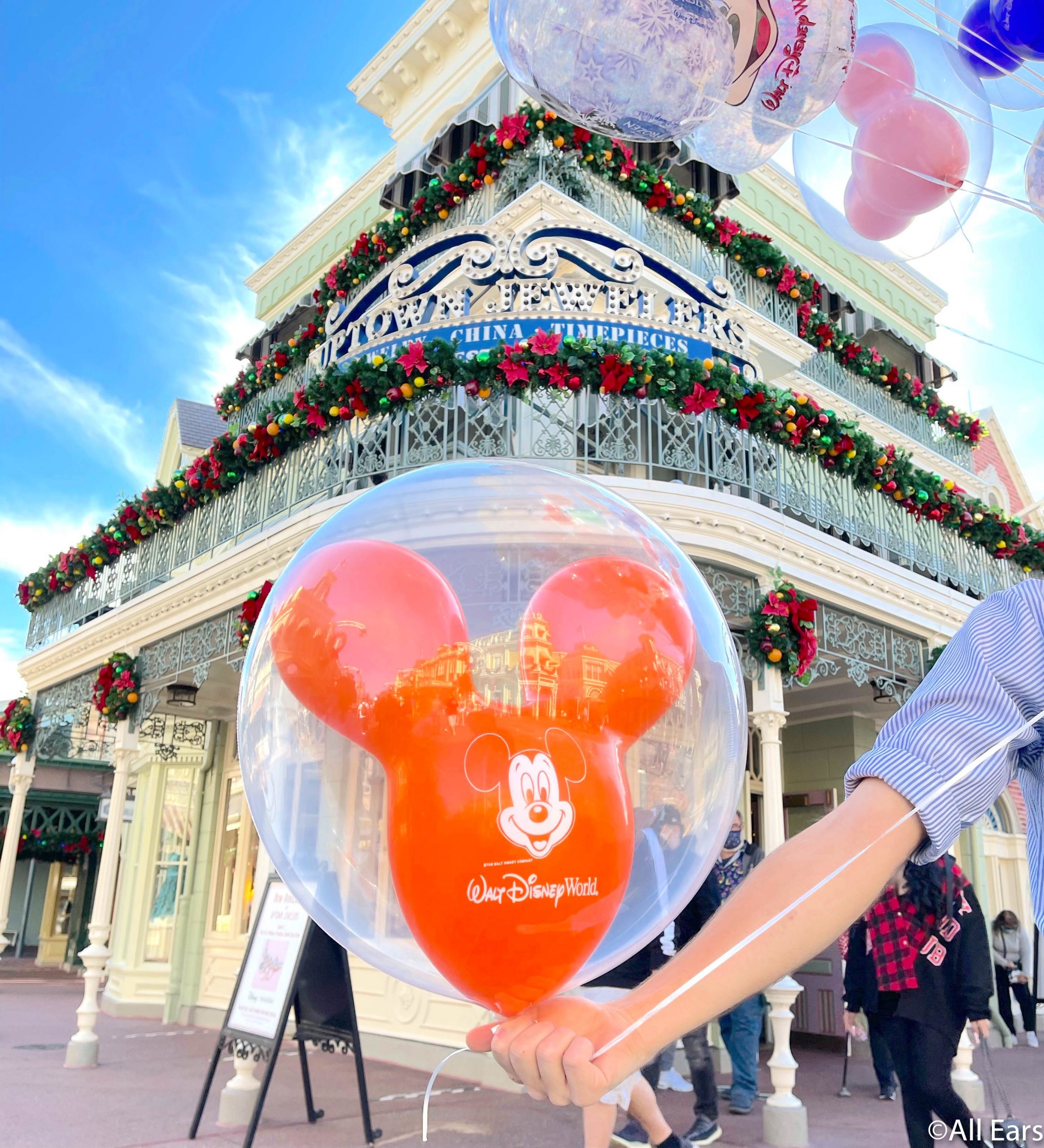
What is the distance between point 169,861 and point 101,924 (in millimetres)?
3792

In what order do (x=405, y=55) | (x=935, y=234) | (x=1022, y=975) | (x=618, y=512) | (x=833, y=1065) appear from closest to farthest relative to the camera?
(x=618, y=512), (x=935, y=234), (x=833, y=1065), (x=1022, y=975), (x=405, y=55)

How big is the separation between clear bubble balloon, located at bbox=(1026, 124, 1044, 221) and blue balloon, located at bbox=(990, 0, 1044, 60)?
9.9 inches

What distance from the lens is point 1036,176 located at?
2883mm

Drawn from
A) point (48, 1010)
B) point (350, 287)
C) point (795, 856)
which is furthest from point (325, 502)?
point (48, 1010)

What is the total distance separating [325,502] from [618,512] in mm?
6001

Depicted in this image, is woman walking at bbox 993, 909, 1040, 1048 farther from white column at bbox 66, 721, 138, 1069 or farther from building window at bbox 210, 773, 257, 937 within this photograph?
white column at bbox 66, 721, 138, 1069

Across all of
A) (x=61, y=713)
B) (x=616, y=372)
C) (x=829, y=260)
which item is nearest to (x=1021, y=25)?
(x=616, y=372)

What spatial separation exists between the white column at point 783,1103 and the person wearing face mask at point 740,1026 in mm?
132

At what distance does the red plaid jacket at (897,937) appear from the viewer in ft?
12.6

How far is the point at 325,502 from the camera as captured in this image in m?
7.23

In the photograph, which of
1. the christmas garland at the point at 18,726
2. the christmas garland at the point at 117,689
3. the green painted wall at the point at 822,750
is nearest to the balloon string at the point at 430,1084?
the christmas garland at the point at 117,689

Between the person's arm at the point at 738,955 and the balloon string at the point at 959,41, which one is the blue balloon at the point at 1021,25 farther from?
the person's arm at the point at 738,955

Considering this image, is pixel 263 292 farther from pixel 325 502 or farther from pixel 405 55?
pixel 325 502

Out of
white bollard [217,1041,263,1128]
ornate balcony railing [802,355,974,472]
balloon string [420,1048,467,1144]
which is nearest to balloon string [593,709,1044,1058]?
balloon string [420,1048,467,1144]
